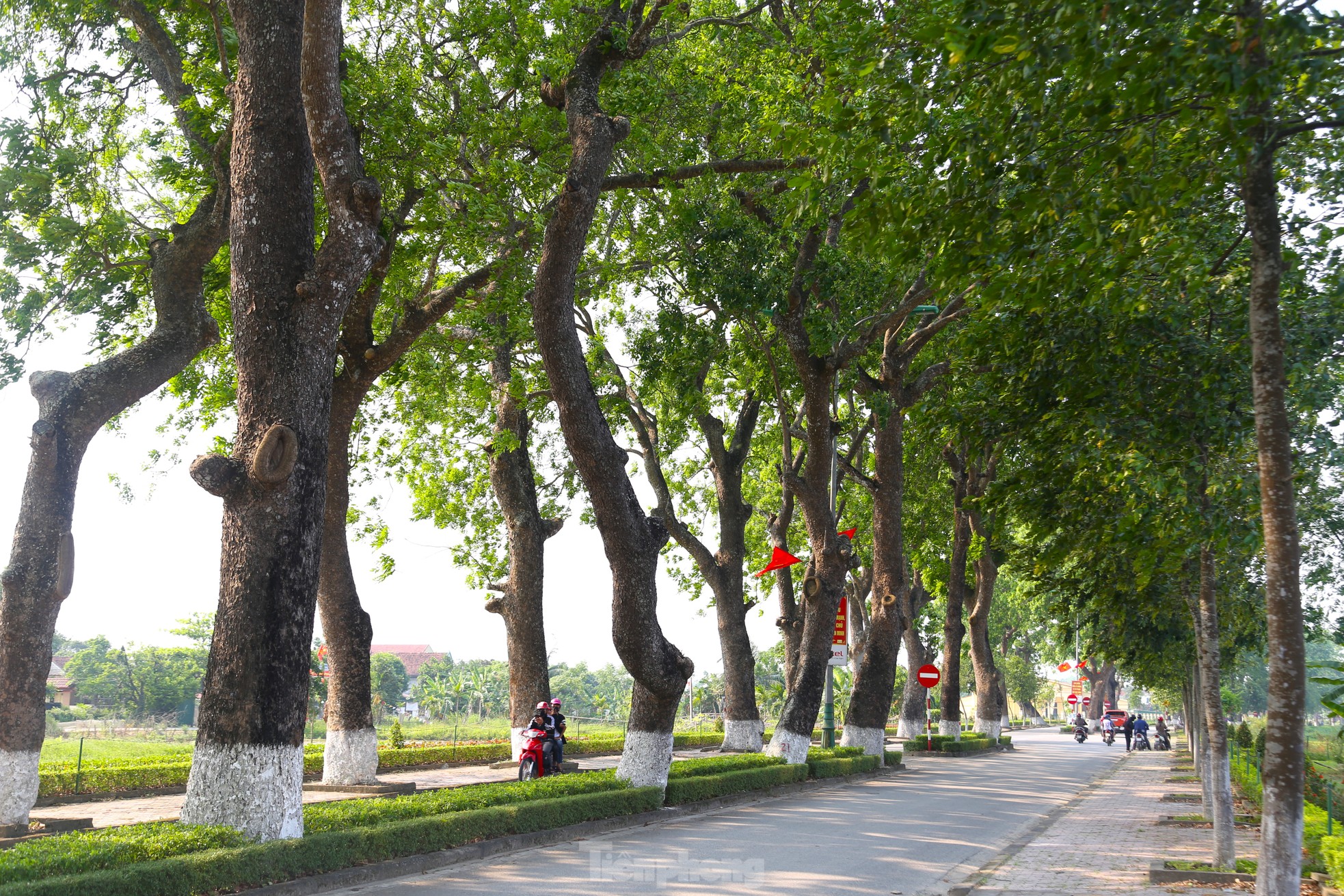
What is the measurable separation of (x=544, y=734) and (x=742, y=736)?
9.17 meters

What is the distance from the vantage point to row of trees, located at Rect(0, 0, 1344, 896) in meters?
6.84

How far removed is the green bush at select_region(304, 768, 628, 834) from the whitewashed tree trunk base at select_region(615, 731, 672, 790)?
234 mm

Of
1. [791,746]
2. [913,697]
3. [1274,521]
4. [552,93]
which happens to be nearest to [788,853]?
[1274,521]

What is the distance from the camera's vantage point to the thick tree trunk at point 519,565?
66.5ft

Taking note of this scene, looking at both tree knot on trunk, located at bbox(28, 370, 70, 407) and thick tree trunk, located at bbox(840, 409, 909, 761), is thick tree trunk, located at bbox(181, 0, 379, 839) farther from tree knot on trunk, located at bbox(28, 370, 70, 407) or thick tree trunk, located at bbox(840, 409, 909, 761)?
thick tree trunk, located at bbox(840, 409, 909, 761)

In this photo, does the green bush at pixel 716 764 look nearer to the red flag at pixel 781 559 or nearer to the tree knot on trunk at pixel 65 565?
the red flag at pixel 781 559

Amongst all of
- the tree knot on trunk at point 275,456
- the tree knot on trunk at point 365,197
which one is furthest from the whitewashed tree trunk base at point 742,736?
the tree knot on trunk at point 365,197

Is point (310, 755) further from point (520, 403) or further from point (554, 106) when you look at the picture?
point (554, 106)

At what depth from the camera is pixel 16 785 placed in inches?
452

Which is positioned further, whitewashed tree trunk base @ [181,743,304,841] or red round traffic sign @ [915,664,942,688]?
red round traffic sign @ [915,664,942,688]

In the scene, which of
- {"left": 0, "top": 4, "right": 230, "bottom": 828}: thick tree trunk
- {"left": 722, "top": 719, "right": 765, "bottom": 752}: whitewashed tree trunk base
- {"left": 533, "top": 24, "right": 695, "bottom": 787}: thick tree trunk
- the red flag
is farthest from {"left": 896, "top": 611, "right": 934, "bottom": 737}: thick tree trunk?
{"left": 0, "top": 4, "right": 230, "bottom": 828}: thick tree trunk

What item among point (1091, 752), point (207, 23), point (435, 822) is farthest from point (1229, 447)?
point (1091, 752)

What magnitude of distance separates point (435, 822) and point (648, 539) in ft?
15.2

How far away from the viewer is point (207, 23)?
14.9 meters
